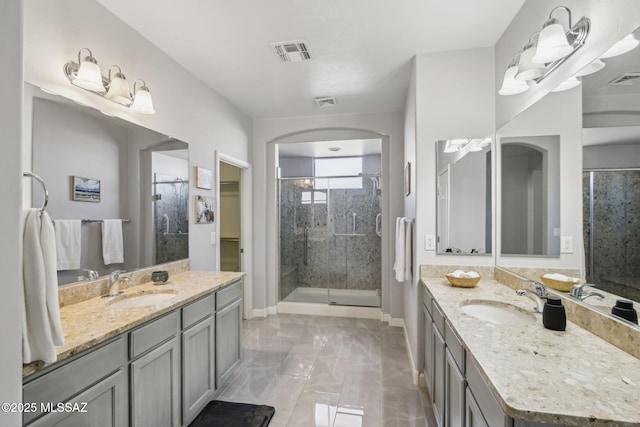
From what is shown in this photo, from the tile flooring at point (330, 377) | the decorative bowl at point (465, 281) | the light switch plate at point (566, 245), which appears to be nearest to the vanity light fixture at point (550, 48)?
the light switch plate at point (566, 245)

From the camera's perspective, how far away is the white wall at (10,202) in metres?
0.72

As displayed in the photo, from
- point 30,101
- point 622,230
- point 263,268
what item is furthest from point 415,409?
point 30,101

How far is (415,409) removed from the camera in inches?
85.6

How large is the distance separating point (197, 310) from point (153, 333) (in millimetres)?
417

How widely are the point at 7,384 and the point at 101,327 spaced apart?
701 mm

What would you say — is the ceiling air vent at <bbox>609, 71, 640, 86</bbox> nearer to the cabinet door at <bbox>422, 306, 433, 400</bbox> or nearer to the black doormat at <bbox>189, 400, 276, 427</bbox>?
the cabinet door at <bbox>422, 306, 433, 400</bbox>

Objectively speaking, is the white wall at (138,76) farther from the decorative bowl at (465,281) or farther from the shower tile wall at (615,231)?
the shower tile wall at (615,231)

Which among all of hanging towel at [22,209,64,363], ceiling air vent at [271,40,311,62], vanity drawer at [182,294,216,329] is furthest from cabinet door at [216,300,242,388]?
ceiling air vent at [271,40,311,62]

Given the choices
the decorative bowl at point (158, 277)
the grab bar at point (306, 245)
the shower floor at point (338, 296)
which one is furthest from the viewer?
the grab bar at point (306, 245)

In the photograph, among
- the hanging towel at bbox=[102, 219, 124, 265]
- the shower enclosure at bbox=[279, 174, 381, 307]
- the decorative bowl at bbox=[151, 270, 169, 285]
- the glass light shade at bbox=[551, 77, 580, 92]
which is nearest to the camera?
the glass light shade at bbox=[551, 77, 580, 92]

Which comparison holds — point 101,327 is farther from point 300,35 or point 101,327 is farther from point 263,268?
point 263,268

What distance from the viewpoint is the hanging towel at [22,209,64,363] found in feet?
3.13

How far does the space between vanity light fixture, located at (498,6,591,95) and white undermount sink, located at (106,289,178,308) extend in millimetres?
2623

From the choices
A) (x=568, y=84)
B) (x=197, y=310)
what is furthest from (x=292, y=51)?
(x=197, y=310)
